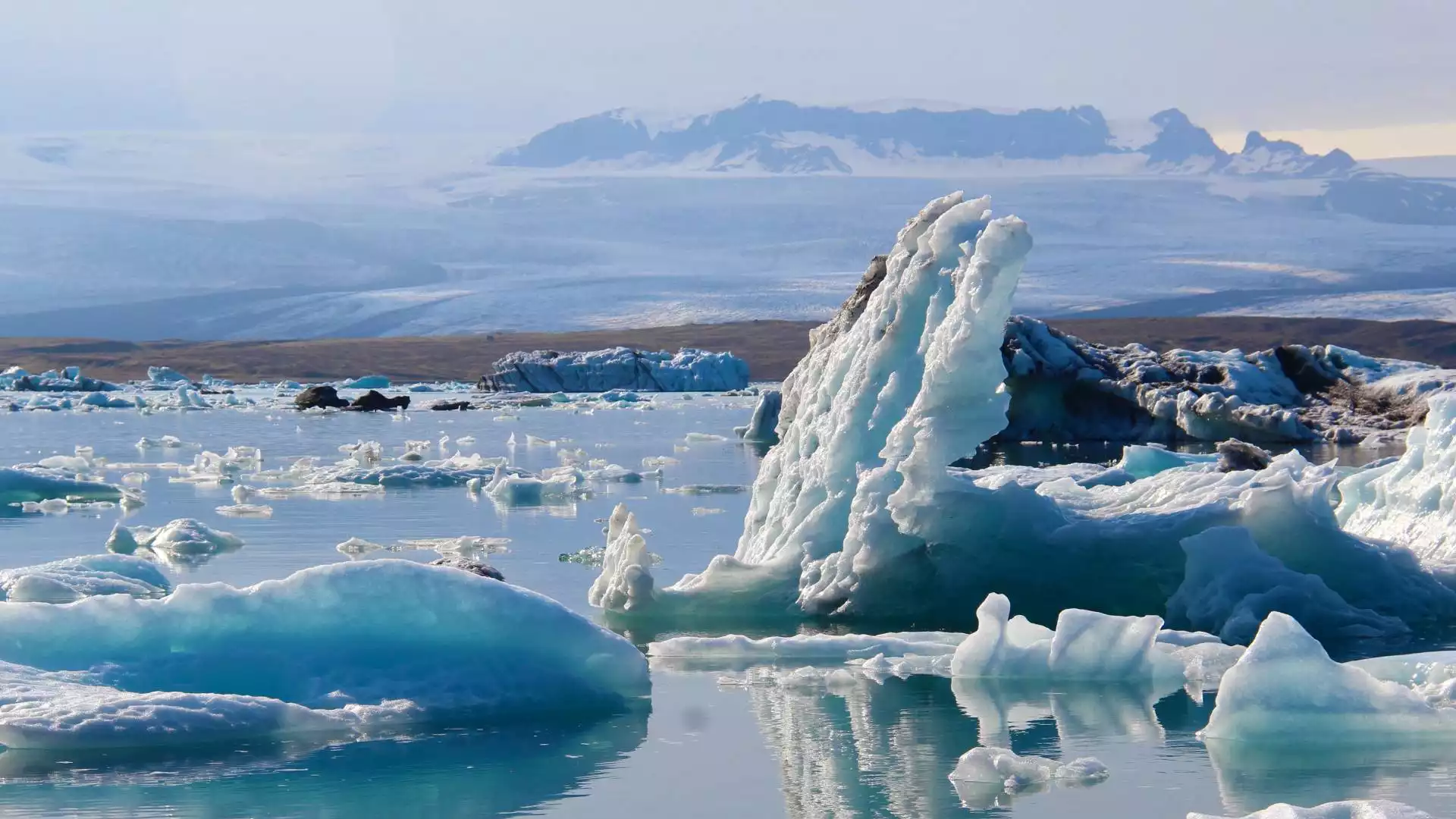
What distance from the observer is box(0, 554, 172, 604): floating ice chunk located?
948 centimetres

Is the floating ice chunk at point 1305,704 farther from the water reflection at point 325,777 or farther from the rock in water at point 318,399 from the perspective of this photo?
the rock in water at point 318,399

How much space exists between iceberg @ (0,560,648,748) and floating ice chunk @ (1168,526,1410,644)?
3370mm

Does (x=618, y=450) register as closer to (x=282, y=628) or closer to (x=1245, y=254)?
(x=282, y=628)

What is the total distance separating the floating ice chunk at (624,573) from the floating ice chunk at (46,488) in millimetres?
8578

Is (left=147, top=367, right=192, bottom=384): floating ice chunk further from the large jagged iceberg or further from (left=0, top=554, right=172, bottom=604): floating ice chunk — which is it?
the large jagged iceberg

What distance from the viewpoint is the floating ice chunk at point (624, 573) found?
32.2 feet

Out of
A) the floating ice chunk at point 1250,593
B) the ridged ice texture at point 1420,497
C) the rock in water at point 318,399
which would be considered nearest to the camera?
the floating ice chunk at point 1250,593

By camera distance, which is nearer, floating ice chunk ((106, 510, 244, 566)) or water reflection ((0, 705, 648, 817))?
water reflection ((0, 705, 648, 817))

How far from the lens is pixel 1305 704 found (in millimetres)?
6602

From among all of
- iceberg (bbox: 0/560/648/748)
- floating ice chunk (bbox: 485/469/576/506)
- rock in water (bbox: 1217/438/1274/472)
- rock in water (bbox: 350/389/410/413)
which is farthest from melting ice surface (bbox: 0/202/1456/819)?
rock in water (bbox: 350/389/410/413)

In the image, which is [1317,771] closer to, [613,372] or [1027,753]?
[1027,753]

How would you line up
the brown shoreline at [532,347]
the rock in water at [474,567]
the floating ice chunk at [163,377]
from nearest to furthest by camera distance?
the rock in water at [474,567] → the floating ice chunk at [163,377] → the brown shoreline at [532,347]

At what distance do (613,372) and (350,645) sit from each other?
157 ft

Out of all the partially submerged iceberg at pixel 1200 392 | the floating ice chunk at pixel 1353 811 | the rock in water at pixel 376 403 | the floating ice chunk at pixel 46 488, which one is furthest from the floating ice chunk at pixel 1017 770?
the rock in water at pixel 376 403
